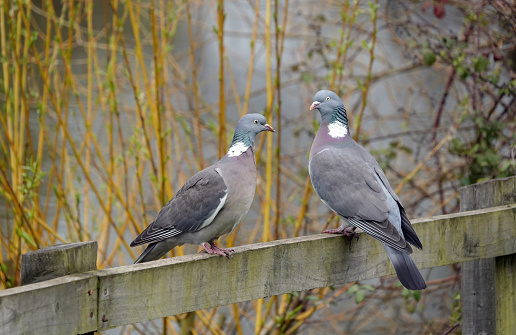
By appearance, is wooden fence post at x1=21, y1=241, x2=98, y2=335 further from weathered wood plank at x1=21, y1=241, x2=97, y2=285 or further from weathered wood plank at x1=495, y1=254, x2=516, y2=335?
weathered wood plank at x1=495, y1=254, x2=516, y2=335

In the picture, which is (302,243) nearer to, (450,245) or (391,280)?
(450,245)

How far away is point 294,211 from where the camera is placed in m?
5.62

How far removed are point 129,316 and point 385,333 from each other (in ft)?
14.5

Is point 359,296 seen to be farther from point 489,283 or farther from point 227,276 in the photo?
point 227,276

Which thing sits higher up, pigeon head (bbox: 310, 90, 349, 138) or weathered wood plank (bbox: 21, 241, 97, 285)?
pigeon head (bbox: 310, 90, 349, 138)

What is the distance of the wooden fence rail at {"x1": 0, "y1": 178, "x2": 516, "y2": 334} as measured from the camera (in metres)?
1.44

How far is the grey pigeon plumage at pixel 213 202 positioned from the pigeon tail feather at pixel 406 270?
58cm

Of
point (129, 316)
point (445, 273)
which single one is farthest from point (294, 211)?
point (129, 316)

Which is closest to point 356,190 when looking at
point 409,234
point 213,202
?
point 409,234

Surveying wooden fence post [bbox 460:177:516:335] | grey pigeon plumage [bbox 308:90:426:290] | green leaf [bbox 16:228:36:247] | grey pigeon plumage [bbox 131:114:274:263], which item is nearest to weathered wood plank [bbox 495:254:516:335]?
wooden fence post [bbox 460:177:516:335]

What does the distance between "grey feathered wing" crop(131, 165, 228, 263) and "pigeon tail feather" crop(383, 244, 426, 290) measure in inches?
25.2

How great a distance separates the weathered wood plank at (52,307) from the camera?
1.36m

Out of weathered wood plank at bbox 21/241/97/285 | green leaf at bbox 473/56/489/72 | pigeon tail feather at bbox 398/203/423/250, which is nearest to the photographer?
weathered wood plank at bbox 21/241/97/285

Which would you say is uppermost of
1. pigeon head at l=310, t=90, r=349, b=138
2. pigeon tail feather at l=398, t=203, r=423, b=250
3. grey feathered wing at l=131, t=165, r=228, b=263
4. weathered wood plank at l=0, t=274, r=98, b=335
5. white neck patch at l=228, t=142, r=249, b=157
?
pigeon head at l=310, t=90, r=349, b=138
